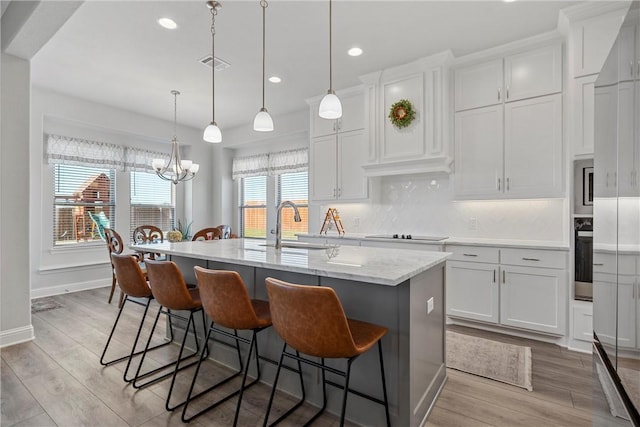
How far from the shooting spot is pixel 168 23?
2865 millimetres

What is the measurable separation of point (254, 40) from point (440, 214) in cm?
289

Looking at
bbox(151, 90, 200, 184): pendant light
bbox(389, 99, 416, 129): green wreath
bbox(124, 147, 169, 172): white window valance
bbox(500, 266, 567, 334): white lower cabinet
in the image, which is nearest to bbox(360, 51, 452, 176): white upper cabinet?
bbox(389, 99, 416, 129): green wreath

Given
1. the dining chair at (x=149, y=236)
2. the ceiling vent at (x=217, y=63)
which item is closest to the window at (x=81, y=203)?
the dining chair at (x=149, y=236)

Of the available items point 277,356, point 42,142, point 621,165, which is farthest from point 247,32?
point 42,142

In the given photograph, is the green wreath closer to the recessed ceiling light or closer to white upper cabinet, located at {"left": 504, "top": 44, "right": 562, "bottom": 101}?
white upper cabinet, located at {"left": 504, "top": 44, "right": 562, "bottom": 101}

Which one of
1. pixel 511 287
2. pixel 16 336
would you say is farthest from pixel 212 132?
pixel 511 287

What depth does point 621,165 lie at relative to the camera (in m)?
0.98

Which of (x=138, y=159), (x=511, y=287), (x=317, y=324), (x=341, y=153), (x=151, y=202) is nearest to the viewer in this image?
(x=317, y=324)

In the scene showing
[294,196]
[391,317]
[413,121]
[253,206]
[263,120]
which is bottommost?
[391,317]

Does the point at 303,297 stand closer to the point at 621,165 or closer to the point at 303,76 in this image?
the point at 621,165

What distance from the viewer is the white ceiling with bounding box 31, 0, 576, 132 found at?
2688 millimetres

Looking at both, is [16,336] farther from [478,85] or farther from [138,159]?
[478,85]

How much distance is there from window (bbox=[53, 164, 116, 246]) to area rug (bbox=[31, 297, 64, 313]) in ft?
2.91

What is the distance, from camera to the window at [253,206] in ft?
20.9
